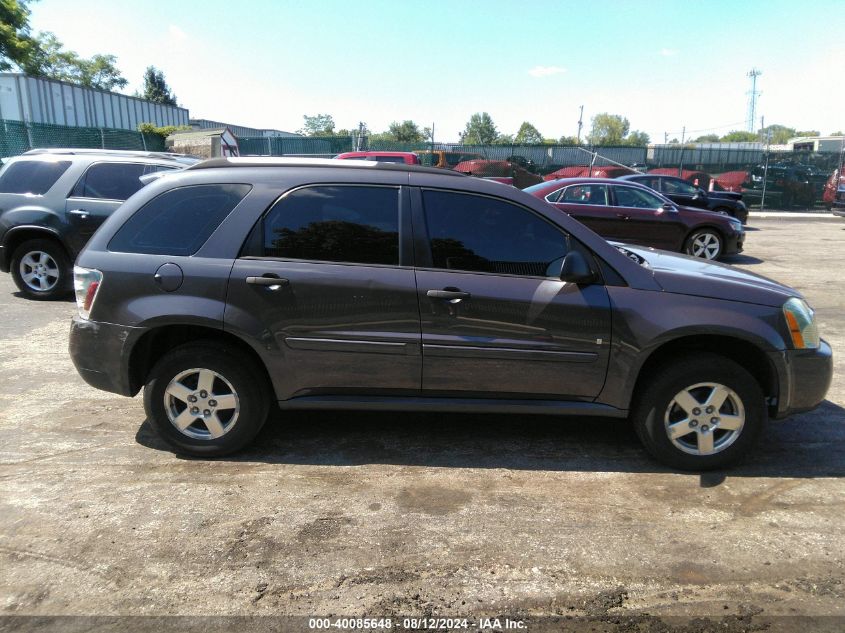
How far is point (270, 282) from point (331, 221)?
1.73 feet

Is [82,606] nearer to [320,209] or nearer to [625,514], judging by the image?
[320,209]

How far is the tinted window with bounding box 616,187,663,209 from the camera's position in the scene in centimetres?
1134

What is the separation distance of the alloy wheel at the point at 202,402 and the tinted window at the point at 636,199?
9.19 metres

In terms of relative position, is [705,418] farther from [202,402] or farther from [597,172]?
[597,172]

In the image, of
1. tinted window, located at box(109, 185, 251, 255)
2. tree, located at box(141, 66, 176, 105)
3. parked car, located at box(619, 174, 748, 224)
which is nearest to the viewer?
tinted window, located at box(109, 185, 251, 255)

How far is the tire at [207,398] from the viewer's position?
381 cm

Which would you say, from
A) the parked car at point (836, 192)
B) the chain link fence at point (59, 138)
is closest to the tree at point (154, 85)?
the chain link fence at point (59, 138)

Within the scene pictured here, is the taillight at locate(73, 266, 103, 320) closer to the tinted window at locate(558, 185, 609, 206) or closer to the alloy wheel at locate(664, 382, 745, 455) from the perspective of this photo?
the alloy wheel at locate(664, 382, 745, 455)

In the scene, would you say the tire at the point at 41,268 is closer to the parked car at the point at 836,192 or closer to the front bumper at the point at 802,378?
the front bumper at the point at 802,378

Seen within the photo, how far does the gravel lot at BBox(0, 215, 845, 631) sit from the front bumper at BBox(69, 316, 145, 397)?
1.61ft

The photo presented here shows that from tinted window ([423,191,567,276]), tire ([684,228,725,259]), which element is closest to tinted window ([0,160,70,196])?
tinted window ([423,191,567,276])

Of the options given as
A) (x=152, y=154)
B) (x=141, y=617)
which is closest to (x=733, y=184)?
(x=152, y=154)

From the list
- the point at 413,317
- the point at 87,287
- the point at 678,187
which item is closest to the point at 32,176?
the point at 87,287

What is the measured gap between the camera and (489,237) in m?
3.82
